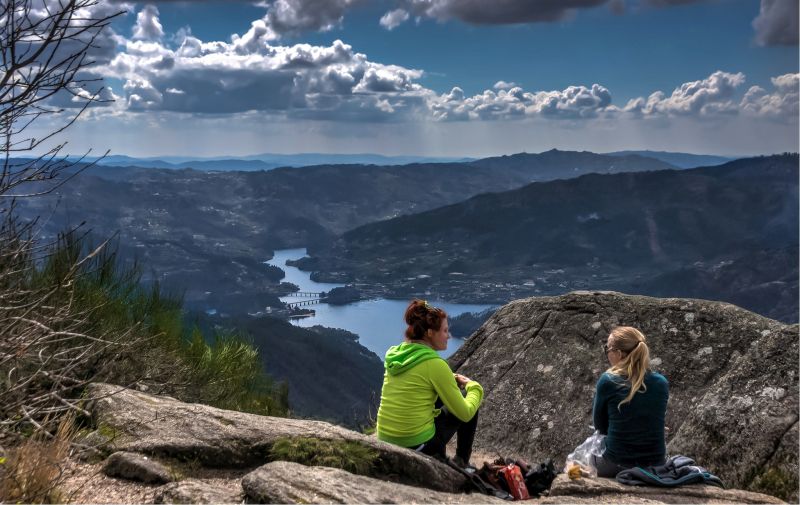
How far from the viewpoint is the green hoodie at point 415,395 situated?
619 cm

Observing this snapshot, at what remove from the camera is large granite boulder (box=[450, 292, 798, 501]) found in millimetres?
6840

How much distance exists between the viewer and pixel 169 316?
39.2 feet

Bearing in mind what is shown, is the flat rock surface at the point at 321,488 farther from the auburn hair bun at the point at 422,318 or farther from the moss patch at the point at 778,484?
the moss patch at the point at 778,484

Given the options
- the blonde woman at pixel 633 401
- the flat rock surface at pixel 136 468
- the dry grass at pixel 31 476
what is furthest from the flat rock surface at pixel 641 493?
the dry grass at pixel 31 476

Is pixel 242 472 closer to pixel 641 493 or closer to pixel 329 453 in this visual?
pixel 329 453

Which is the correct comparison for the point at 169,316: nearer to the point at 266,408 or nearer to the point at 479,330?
the point at 266,408

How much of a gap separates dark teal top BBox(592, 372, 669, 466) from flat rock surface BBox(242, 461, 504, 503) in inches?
70.7

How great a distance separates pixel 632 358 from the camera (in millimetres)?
6227

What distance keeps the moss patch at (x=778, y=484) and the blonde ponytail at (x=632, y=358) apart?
62.9 inches

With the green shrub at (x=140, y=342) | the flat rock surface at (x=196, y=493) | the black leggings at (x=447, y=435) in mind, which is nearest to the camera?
the flat rock surface at (x=196, y=493)

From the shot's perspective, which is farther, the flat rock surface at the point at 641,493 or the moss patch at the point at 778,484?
the moss patch at the point at 778,484

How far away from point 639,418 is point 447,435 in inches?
70.5

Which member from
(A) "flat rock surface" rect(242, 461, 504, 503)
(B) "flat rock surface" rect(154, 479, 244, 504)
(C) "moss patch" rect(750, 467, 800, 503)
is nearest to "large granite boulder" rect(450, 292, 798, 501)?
(C) "moss patch" rect(750, 467, 800, 503)

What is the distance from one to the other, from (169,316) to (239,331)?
2958mm
